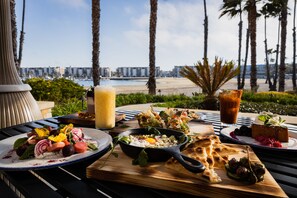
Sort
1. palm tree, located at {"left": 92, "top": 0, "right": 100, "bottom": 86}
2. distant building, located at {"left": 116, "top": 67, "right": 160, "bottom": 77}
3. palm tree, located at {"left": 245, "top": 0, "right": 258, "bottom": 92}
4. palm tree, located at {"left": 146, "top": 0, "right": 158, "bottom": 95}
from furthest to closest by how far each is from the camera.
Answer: distant building, located at {"left": 116, "top": 67, "right": 160, "bottom": 77} → palm tree, located at {"left": 245, "top": 0, "right": 258, "bottom": 92} → palm tree, located at {"left": 146, "top": 0, "right": 158, "bottom": 95} → palm tree, located at {"left": 92, "top": 0, "right": 100, "bottom": 86}

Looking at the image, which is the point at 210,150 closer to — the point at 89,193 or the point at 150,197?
the point at 150,197

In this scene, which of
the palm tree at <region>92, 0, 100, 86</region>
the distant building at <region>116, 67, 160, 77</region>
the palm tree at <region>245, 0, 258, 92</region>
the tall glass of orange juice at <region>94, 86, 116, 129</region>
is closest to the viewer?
the tall glass of orange juice at <region>94, 86, 116, 129</region>

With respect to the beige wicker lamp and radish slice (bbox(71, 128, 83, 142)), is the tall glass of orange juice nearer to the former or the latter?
→ radish slice (bbox(71, 128, 83, 142))

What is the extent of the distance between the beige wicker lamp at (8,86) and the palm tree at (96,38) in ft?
22.2

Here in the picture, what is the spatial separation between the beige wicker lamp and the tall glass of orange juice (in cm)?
153

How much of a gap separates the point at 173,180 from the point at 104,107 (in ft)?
3.88

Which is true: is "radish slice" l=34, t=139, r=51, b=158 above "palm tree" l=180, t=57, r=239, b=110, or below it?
below

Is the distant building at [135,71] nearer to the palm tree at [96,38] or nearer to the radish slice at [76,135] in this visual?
the palm tree at [96,38]

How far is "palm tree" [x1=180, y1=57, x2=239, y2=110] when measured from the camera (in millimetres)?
6215

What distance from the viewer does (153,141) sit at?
3.86ft

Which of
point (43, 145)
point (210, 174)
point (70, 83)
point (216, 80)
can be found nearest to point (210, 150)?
point (210, 174)

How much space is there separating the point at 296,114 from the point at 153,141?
292 inches

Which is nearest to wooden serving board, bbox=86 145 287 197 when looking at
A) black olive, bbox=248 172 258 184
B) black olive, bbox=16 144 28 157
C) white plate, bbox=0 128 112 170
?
black olive, bbox=248 172 258 184

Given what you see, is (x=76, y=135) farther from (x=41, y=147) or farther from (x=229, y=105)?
(x=229, y=105)
